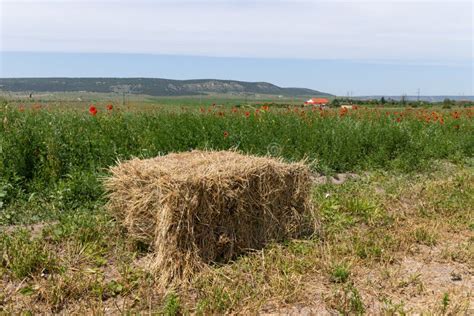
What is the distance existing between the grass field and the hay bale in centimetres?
18

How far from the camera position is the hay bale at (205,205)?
3.69 meters

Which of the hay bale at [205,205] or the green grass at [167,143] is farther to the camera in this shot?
the green grass at [167,143]

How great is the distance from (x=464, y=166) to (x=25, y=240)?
314 inches

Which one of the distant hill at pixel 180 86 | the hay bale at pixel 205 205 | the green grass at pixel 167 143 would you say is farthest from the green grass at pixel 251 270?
the distant hill at pixel 180 86

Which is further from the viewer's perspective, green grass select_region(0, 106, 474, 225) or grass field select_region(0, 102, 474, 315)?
green grass select_region(0, 106, 474, 225)

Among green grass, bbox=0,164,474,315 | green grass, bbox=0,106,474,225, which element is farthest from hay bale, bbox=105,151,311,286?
green grass, bbox=0,106,474,225

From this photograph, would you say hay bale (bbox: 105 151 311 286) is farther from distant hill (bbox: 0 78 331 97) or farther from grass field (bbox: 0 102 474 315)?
distant hill (bbox: 0 78 331 97)

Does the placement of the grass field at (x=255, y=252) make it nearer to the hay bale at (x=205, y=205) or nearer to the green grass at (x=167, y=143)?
the green grass at (x=167, y=143)

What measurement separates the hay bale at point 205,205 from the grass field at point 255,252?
18 centimetres

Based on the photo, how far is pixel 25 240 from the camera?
13.3 feet

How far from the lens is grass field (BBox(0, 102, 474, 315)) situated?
3402 mm

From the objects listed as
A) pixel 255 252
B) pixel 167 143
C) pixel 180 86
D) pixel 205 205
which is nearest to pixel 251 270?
pixel 255 252

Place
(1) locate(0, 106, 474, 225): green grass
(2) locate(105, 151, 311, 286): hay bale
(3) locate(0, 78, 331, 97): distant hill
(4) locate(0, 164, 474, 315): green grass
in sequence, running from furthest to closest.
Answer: (3) locate(0, 78, 331, 97): distant hill
(1) locate(0, 106, 474, 225): green grass
(2) locate(105, 151, 311, 286): hay bale
(4) locate(0, 164, 474, 315): green grass

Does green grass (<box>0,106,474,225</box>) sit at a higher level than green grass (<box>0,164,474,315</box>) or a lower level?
higher
